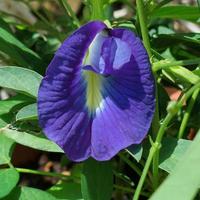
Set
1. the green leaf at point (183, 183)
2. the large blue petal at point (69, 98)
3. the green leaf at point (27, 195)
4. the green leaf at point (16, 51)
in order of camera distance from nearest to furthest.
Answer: the green leaf at point (183, 183) < the large blue petal at point (69, 98) < the green leaf at point (27, 195) < the green leaf at point (16, 51)

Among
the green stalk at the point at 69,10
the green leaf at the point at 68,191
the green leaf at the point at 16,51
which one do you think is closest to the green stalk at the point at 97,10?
the green stalk at the point at 69,10

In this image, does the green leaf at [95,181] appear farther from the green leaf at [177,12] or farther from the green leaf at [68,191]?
the green leaf at [177,12]

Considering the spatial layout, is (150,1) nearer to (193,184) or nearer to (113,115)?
(113,115)

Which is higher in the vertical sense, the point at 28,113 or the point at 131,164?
the point at 28,113

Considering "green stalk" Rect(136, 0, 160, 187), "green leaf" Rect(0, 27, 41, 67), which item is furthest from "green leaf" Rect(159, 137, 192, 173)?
"green leaf" Rect(0, 27, 41, 67)

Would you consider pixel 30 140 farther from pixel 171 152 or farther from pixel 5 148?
pixel 171 152

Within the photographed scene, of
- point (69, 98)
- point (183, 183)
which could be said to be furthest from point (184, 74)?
point (183, 183)
